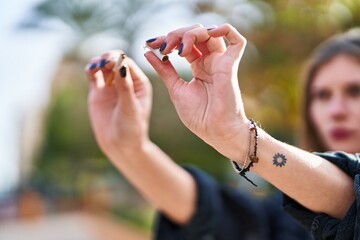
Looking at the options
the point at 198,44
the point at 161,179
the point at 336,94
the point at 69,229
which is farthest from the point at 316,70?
the point at 69,229

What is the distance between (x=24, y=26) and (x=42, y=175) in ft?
53.6

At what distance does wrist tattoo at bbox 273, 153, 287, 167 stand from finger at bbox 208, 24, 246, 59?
0.21 metres

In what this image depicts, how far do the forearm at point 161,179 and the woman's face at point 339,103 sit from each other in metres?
0.54

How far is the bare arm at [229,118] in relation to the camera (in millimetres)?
1122

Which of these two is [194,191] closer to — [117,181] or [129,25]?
[129,25]

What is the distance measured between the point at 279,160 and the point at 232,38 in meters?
0.26

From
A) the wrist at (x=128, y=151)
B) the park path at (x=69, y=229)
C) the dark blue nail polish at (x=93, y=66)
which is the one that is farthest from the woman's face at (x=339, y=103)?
the park path at (x=69, y=229)

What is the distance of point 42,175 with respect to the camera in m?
24.6

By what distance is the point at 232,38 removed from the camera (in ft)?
3.71

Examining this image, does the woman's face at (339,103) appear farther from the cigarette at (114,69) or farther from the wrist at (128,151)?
the cigarette at (114,69)

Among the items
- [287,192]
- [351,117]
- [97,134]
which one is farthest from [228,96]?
[351,117]

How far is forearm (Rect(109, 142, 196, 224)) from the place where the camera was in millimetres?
1871

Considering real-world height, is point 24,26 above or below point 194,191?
below

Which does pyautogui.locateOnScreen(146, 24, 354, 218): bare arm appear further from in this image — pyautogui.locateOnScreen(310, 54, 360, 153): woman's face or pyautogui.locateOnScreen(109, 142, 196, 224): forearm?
pyautogui.locateOnScreen(310, 54, 360, 153): woman's face
